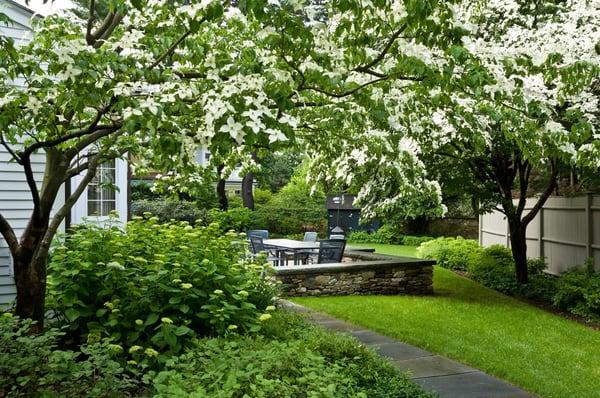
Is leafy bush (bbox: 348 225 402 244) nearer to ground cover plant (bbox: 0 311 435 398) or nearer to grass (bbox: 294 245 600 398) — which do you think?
grass (bbox: 294 245 600 398)

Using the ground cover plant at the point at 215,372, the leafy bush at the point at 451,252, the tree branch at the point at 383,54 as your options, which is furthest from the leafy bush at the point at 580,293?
the tree branch at the point at 383,54

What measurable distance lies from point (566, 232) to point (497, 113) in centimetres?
837

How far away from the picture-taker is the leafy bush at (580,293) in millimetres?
8750

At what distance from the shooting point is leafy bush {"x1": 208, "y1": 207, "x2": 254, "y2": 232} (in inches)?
778

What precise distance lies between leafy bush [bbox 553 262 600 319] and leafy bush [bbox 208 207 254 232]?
11.9m

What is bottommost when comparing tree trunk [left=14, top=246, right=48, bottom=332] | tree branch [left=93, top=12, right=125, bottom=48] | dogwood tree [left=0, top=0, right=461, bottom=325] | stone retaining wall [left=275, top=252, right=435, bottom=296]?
stone retaining wall [left=275, top=252, right=435, bottom=296]

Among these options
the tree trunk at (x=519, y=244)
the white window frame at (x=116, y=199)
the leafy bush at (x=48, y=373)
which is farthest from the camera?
the tree trunk at (x=519, y=244)

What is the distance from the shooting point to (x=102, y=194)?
8898mm

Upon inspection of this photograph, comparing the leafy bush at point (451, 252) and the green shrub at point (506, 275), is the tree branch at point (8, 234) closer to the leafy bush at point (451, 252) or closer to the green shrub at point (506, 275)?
the green shrub at point (506, 275)

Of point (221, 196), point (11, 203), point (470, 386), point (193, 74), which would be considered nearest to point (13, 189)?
point (11, 203)

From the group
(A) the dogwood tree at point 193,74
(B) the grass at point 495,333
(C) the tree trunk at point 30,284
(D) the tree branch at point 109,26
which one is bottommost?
(B) the grass at point 495,333

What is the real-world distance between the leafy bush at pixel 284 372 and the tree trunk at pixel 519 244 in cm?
721

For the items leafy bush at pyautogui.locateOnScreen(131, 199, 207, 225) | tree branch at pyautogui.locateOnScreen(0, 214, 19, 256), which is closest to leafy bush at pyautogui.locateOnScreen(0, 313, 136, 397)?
tree branch at pyautogui.locateOnScreen(0, 214, 19, 256)

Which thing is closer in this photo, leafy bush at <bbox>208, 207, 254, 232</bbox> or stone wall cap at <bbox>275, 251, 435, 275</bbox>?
stone wall cap at <bbox>275, 251, 435, 275</bbox>
